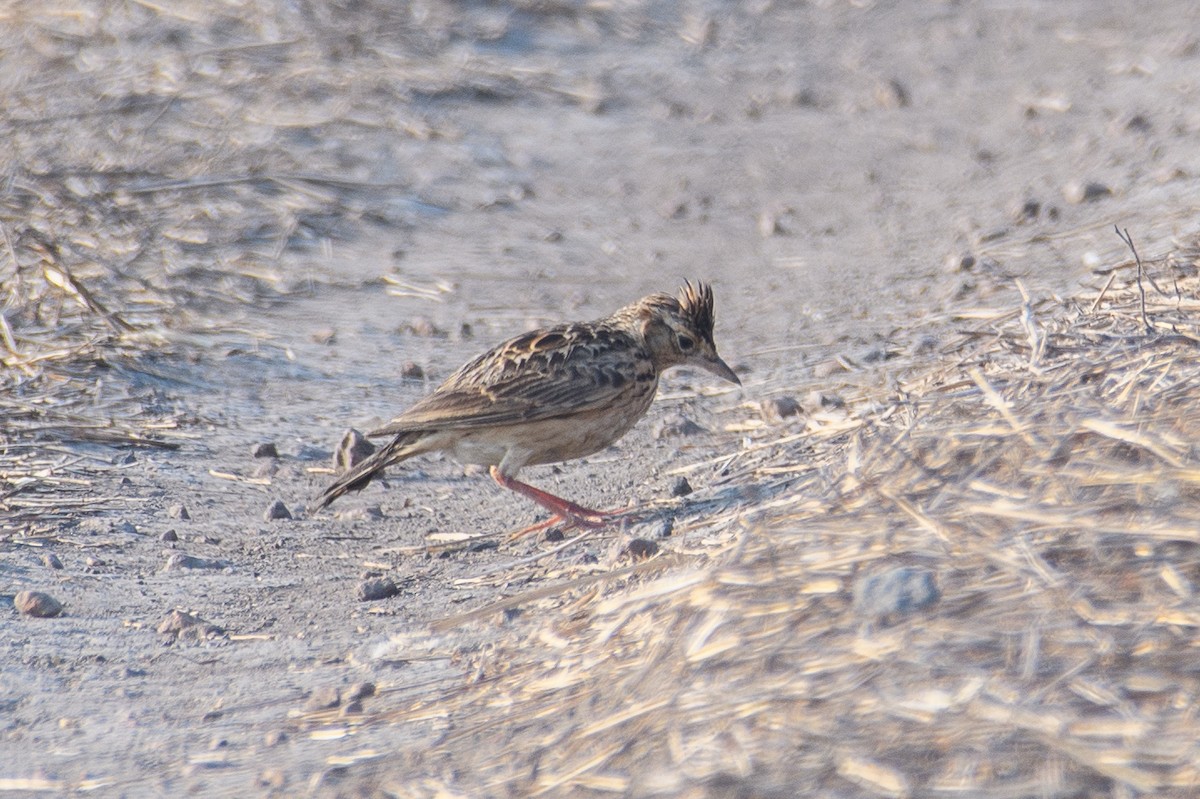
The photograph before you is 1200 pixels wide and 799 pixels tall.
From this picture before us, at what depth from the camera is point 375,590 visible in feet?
19.0

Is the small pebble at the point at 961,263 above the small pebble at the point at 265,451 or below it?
above

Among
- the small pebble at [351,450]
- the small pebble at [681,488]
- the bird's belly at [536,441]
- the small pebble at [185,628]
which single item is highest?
the bird's belly at [536,441]

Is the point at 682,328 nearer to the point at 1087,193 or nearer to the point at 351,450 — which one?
the point at 351,450

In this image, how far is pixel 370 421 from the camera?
800cm

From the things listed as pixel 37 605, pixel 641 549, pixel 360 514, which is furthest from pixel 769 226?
pixel 37 605

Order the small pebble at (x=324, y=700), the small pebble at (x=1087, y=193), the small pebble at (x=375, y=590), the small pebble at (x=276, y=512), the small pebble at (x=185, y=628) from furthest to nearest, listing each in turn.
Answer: the small pebble at (x=1087, y=193) → the small pebble at (x=276, y=512) → the small pebble at (x=375, y=590) → the small pebble at (x=185, y=628) → the small pebble at (x=324, y=700)

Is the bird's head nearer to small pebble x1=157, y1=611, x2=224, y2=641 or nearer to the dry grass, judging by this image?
the dry grass

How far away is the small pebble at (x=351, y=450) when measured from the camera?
7.23 m

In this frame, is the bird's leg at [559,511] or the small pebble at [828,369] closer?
the bird's leg at [559,511]

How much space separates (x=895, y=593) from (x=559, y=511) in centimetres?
256

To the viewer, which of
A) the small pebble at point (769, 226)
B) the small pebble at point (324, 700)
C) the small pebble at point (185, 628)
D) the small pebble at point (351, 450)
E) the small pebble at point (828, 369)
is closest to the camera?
the small pebble at point (324, 700)

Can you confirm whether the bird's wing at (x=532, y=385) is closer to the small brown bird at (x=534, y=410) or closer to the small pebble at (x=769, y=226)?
the small brown bird at (x=534, y=410)

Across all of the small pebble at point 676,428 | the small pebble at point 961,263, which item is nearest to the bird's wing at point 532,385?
the small pebble at point 676,428

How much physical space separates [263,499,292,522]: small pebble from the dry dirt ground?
4cm
